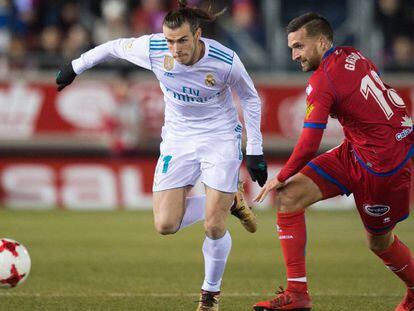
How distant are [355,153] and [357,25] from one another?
35.8 feet

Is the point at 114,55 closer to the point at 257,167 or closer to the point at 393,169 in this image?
the point at 257,167

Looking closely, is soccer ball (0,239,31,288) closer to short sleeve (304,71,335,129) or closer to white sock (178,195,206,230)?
white sock (178,195,206,230)

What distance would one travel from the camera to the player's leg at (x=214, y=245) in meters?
7.25

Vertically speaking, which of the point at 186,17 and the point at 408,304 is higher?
the point at 186,17

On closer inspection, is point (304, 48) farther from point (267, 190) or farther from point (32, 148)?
point (32, 148)

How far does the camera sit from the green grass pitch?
7.90m

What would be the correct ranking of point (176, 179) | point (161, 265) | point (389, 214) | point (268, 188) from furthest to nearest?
point (161, 265), point (176, 179), point (389, 214), point (268, 188)

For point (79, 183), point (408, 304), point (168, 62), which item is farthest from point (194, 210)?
point (79, 183)

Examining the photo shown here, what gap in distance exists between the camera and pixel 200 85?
292 inches

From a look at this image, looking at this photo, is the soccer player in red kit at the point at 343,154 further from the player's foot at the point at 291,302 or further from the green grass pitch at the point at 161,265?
the green grass pitch at the point at 161,265

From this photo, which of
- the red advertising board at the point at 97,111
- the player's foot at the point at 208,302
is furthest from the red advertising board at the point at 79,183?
the player's foot at the point at 208,302

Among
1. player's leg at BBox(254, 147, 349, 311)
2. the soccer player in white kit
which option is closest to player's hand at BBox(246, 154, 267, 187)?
the soccer player in white kit

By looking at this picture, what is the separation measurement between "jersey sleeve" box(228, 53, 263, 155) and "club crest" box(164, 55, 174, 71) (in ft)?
1.48

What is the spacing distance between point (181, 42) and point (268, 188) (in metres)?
1.30
